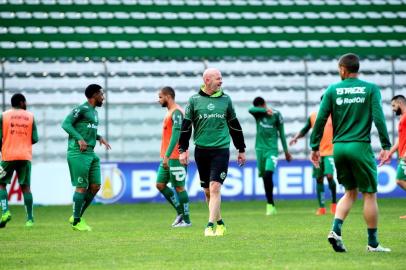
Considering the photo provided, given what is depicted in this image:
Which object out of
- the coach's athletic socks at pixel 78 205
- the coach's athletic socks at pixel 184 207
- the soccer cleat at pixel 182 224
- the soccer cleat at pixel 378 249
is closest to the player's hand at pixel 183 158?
the coach's athletic socks at pixel 78 205

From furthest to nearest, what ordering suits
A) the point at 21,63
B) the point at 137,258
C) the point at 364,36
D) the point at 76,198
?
the point at 364,36, the point at 21,63, the point at 76,198, the point at 137,258

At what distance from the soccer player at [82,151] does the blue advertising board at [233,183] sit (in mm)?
9105

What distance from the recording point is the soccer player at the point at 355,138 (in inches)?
413

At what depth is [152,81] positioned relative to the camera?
27594 mm

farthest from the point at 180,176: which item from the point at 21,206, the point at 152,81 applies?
the point at 152,81

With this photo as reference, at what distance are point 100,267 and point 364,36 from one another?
72.5 feet

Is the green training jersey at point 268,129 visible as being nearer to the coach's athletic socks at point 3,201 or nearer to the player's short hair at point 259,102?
the player's short hair at point 259,102

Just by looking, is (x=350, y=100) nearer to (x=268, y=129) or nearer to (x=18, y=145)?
(x=18, y=145)

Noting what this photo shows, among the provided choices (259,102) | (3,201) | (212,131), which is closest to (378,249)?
(212,131)

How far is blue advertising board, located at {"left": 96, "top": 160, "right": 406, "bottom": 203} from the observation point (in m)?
25.0

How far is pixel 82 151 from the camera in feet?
50.9

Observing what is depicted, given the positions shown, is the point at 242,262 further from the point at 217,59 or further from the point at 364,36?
the point at 364,36

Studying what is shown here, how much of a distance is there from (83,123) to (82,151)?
441 mm

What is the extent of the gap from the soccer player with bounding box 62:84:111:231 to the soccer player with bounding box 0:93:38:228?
1695 millimetres
